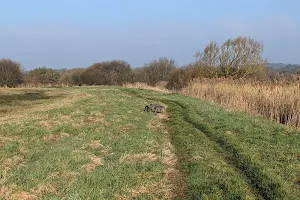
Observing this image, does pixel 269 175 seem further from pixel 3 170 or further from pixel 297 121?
pixel 297 121

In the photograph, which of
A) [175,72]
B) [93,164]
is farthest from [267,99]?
[175,72]

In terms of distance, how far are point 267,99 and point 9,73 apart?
1224 inches

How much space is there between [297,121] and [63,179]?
9514 millimetres

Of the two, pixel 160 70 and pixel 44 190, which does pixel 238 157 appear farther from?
pixel 160 70

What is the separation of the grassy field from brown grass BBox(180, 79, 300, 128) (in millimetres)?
1919

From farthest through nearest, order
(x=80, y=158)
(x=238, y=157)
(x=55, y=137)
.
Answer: (x=55, y=137) < (x=238, y=157) < (x=80, y=158)

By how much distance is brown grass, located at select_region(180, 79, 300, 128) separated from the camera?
1256cm

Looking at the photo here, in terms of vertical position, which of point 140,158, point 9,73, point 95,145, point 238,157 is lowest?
point 238,157

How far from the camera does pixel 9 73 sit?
1443 inches

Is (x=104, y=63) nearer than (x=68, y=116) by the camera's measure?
No

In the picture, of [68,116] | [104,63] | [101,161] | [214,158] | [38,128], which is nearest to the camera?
[101,161]

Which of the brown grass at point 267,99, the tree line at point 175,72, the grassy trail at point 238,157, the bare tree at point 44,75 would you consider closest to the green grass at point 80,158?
the grassy trail at point 238,157

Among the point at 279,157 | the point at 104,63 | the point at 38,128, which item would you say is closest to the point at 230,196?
Answer: the point at 279,157

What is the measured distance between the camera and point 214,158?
7.27 m
